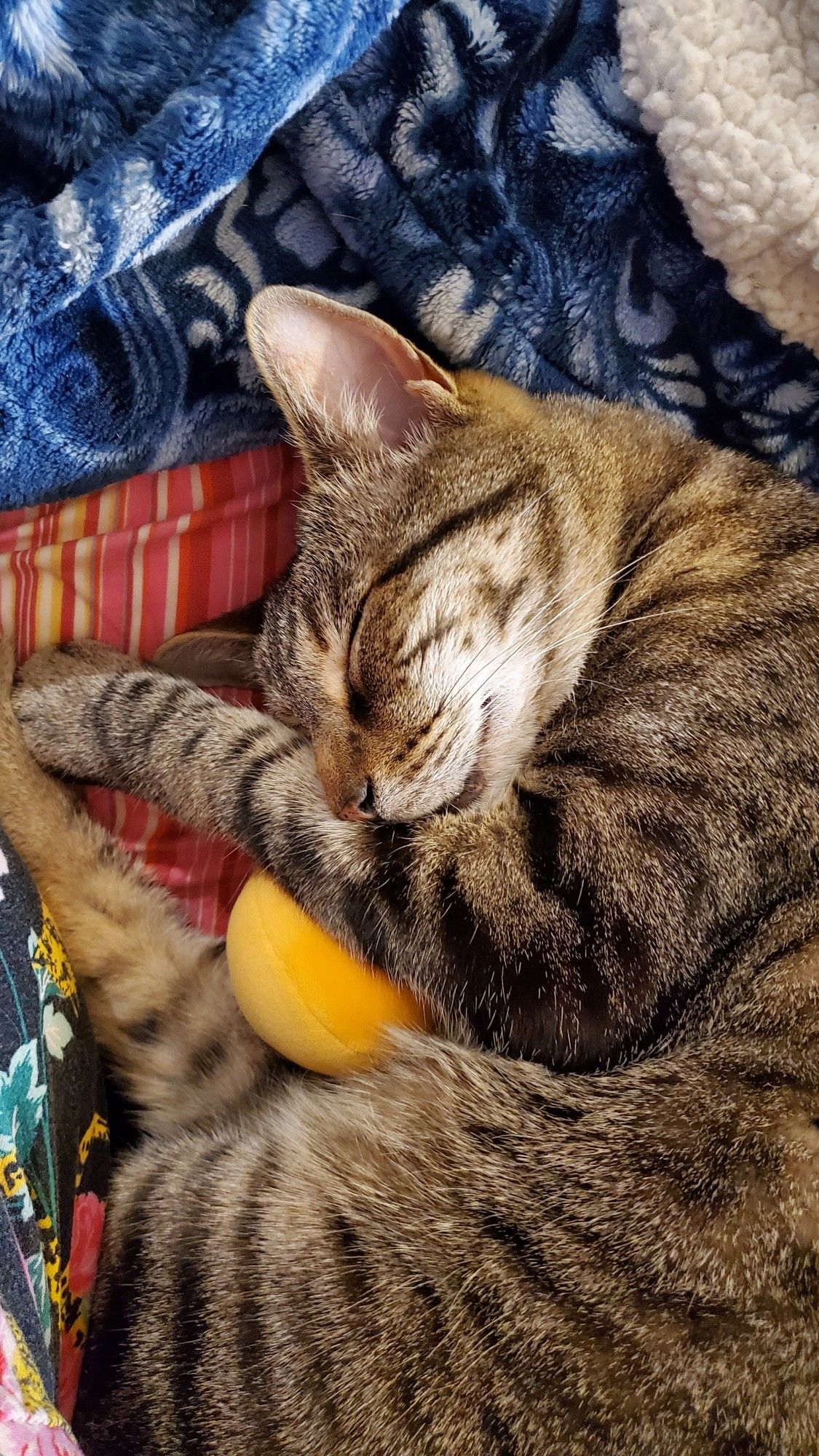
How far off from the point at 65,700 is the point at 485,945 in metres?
0.88

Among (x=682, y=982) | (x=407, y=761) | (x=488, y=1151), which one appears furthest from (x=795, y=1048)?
(x=407, y=761)

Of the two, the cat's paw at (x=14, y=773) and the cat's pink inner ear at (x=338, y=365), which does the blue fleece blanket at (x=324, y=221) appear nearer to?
the cat's pink inner ear at (x=338, y=365)

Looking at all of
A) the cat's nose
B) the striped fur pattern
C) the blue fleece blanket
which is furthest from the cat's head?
the striped fur pattern

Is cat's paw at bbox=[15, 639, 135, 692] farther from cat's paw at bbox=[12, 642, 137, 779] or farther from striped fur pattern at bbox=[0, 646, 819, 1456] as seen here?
striped fur pattern at bbox=[0, 646, 819, 1456]

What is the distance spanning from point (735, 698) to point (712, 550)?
1.00 ft

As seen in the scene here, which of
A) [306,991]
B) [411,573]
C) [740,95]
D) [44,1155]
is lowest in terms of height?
[44,1155]

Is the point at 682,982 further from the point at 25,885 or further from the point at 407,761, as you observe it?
the point at 25,885

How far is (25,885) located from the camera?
144cm

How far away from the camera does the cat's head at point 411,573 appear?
146cm

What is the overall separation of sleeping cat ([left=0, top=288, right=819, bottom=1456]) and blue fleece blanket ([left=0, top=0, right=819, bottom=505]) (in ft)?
0.51

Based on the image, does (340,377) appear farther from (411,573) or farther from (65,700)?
(65,700)

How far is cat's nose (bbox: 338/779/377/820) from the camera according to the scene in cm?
146

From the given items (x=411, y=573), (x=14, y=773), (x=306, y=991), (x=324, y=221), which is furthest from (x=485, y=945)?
(x=324, y=221)

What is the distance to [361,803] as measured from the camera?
4.81 ft
